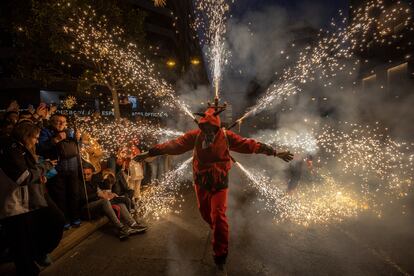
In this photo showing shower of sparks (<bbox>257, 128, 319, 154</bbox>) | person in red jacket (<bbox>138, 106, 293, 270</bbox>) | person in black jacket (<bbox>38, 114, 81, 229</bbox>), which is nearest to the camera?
person in red jacket (<bbox>138, 106, 293, 270</bbox>)

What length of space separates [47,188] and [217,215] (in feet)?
9.77

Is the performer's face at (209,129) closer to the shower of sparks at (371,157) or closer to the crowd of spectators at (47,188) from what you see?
the crowd of spectators at (47,188)

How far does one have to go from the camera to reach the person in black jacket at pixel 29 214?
3240mm

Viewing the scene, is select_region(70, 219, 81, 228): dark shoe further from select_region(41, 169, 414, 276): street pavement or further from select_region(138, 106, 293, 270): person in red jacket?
A: select_region(138, 106, 293, 270): person in red jacket

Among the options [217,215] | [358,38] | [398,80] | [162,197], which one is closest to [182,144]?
[217,215]

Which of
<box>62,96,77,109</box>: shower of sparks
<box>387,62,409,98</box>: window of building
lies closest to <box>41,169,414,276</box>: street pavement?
<box>387,62,409,98</box>: window of building

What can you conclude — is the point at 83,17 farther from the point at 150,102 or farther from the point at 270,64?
the point at 270,64

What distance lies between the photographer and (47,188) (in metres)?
4.73

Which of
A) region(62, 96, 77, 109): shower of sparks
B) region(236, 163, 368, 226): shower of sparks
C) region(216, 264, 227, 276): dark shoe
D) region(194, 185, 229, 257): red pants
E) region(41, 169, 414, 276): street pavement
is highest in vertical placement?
region(62, 96, 77, 109): shower of sparks

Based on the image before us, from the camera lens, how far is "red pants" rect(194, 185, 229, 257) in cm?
378

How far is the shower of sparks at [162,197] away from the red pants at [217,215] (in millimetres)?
1958

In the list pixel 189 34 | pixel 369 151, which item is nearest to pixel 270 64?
pixel 189 34

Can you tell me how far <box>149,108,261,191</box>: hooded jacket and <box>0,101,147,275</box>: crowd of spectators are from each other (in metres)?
1.69

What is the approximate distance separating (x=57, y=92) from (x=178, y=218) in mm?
25442
